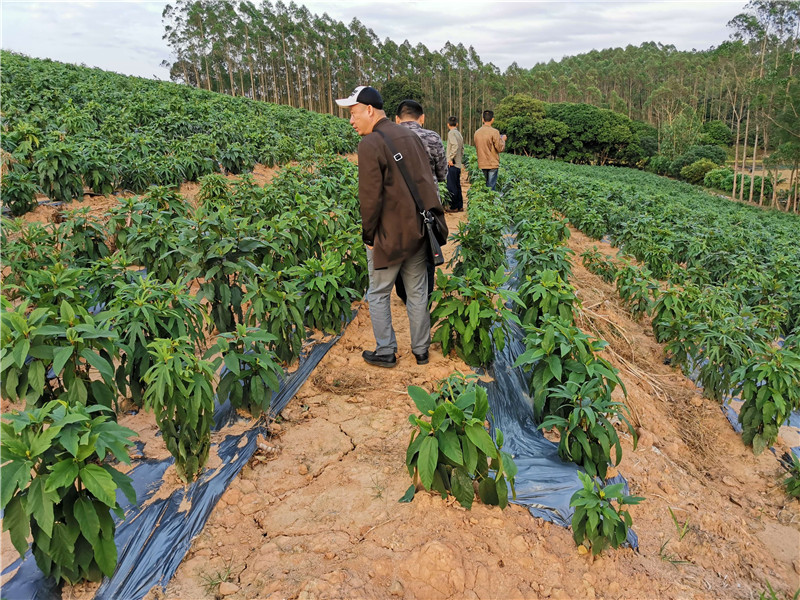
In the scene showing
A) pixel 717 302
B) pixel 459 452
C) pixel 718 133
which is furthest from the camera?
pixel 718 133

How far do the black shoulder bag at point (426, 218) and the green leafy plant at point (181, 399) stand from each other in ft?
5.36

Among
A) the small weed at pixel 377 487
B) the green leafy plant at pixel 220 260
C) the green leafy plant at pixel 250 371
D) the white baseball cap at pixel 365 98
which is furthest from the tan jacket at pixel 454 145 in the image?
the small weed at pixel 377 487

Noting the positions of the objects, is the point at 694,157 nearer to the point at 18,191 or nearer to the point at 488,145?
the point at 488,145

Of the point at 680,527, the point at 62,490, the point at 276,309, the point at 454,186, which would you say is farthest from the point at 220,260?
the point at 454,186

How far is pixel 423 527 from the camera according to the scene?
7.34 ft

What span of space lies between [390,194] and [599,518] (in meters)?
2.22

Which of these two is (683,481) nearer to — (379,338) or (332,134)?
(379,338)

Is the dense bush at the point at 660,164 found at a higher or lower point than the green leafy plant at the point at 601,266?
higher

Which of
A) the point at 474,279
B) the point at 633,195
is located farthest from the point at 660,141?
the point at 474,279

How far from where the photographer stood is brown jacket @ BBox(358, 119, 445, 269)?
3146 millimetres

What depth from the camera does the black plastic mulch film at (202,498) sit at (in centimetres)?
199

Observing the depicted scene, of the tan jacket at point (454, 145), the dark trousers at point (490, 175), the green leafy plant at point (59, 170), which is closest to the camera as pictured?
the green leafy plant at point (59, 170)

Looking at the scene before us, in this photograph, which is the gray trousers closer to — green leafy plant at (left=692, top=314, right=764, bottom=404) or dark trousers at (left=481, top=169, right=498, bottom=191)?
green leafy plant at (left=692, top=314, right=764, bottom=404)

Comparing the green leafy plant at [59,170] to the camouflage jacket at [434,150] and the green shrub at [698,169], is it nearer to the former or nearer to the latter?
the camouflage jacket at [434,150]
